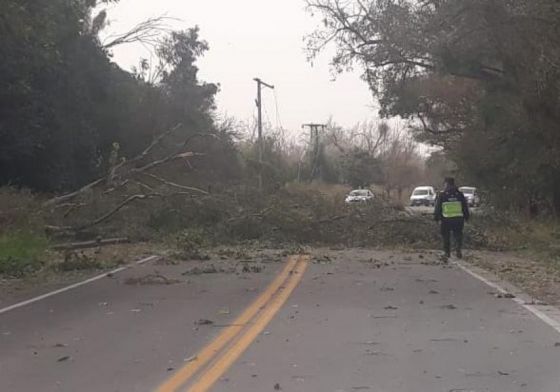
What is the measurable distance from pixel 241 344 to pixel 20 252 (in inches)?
377

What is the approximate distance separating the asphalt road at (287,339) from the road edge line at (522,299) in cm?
14

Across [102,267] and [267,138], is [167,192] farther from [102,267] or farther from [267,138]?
[267,138]

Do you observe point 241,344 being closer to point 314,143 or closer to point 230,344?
point 230,344

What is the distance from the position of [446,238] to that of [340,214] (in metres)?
5.66

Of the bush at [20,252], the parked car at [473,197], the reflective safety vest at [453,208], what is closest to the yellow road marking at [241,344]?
the bush at [20,252]

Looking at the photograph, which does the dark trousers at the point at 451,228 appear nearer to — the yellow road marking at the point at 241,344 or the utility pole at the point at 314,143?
the yellow road marking at the point at 241,344

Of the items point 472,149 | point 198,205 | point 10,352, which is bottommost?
point 10,352

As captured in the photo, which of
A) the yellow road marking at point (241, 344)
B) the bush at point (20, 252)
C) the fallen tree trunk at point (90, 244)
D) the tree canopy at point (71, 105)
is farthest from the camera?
the tree canopy at point (71, 105)

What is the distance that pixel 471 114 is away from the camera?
37812 mm

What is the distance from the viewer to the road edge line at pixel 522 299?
32.8ft

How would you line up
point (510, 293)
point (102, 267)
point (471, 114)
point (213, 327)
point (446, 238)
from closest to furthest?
point (213, 327) < point (510, 293) < point (102, 267) < point (446, 238) < point (471, 114)

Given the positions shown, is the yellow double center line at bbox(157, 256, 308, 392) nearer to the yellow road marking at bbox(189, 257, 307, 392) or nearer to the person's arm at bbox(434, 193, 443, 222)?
the yellow road marking at bbox(189, 257, 307, 392)

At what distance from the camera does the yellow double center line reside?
673 cm

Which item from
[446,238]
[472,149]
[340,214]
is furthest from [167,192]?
[472,149]
